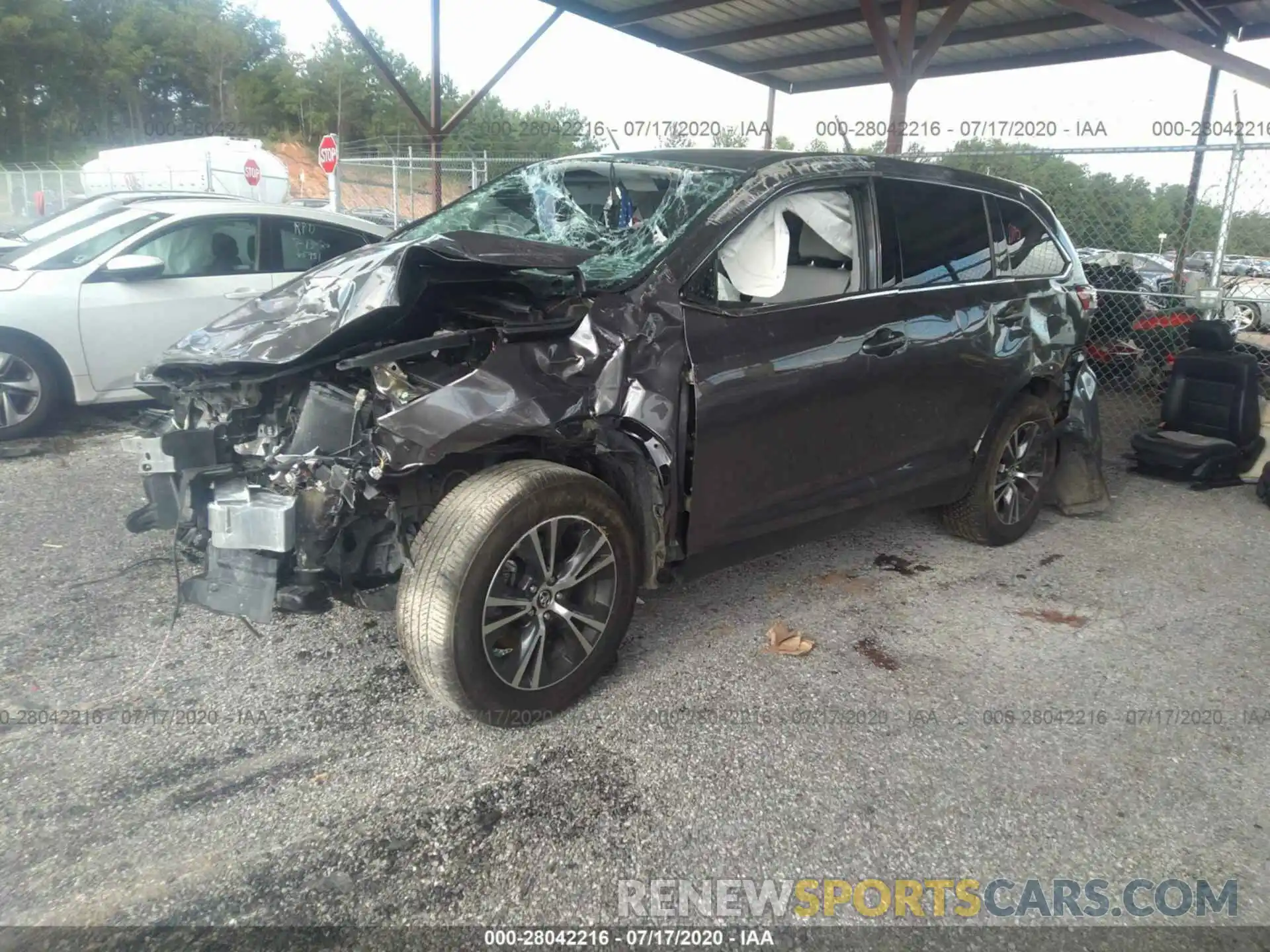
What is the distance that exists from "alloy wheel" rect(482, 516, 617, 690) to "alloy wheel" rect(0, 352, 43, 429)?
467 cm

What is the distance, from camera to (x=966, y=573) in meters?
4.55

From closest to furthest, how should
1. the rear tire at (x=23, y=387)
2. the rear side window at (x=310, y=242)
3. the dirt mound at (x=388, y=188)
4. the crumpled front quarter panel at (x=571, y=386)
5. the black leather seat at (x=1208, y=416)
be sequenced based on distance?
the crumpled front quarter panel at (x=571, y=386), the rear tire at (x=23, y=387), the black leather seat at (x=1208, y=416), the rear side window at (x=310, y=242), the dirt mound at (x=388, y=188)

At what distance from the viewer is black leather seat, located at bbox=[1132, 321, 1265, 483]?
6180 millimetres

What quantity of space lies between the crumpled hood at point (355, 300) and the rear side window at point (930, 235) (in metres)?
1.49

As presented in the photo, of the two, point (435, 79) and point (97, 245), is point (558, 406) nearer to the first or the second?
point (97, 245)

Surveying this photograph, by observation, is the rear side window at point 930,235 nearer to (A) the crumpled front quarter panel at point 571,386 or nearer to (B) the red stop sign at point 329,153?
(A) the crumpled front quarter panel at point 571,386

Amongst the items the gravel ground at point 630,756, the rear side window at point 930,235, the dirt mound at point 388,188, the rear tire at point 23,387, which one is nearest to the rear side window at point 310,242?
the rear tire at point 23,387

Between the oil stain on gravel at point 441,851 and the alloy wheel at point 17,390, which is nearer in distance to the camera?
the oil stain on gravel at point 441,851

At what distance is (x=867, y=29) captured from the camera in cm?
986

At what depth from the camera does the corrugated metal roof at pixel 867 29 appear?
29.4ft

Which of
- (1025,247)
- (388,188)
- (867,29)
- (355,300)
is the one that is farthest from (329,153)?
(355,300)

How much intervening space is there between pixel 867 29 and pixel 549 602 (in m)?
9.25

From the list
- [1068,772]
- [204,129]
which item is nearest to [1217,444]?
[1068,772]

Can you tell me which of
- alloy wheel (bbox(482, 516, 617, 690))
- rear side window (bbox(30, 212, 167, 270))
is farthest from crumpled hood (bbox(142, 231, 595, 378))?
rear side window (bbox(30, 212, 167, 270))
